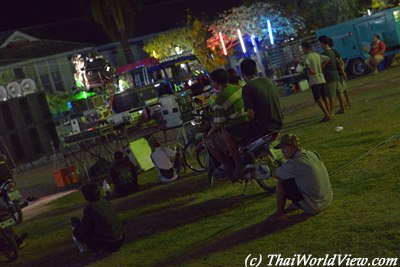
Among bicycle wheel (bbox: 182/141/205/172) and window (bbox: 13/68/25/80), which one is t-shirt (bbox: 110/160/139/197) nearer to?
bicycle wheel (bbox: 182/141/205/172)

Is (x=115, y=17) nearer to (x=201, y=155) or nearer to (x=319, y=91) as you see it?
(x=319, y=91)

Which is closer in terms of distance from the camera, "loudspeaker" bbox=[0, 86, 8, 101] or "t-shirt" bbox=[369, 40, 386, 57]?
"t-shirt" bbox=[369, 40, 386, 57]

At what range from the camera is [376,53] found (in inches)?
989

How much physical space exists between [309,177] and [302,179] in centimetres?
8

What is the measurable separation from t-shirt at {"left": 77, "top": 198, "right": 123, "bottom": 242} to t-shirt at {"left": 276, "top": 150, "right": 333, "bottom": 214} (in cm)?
240

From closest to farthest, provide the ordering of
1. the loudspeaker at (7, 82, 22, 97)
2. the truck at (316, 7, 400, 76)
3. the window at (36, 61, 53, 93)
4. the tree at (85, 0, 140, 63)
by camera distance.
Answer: the truck at (316, 7, 400, 76)
the loudspeaker at (7, 82, 22, 97)
the window at (36, 61, 53, 93)
the tree at (85, 0, 140, 63)

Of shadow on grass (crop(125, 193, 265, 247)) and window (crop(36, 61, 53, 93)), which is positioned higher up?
window (crop(36, 61, 53, 93))

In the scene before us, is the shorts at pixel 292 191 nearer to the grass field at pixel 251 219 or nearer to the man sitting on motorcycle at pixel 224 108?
the grass field at pixel 251 219

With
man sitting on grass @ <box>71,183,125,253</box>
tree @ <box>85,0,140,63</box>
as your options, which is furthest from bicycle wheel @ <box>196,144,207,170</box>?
tree @ <box>85,0,140,63</box>

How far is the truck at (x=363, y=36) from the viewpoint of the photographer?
2672 cm

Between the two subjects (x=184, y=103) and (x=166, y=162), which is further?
(x=184, y=103)

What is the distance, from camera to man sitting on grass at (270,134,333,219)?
22.5ft

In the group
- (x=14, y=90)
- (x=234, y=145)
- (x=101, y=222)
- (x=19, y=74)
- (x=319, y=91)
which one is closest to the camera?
(x=101, y=222)

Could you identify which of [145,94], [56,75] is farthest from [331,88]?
[56,75]
